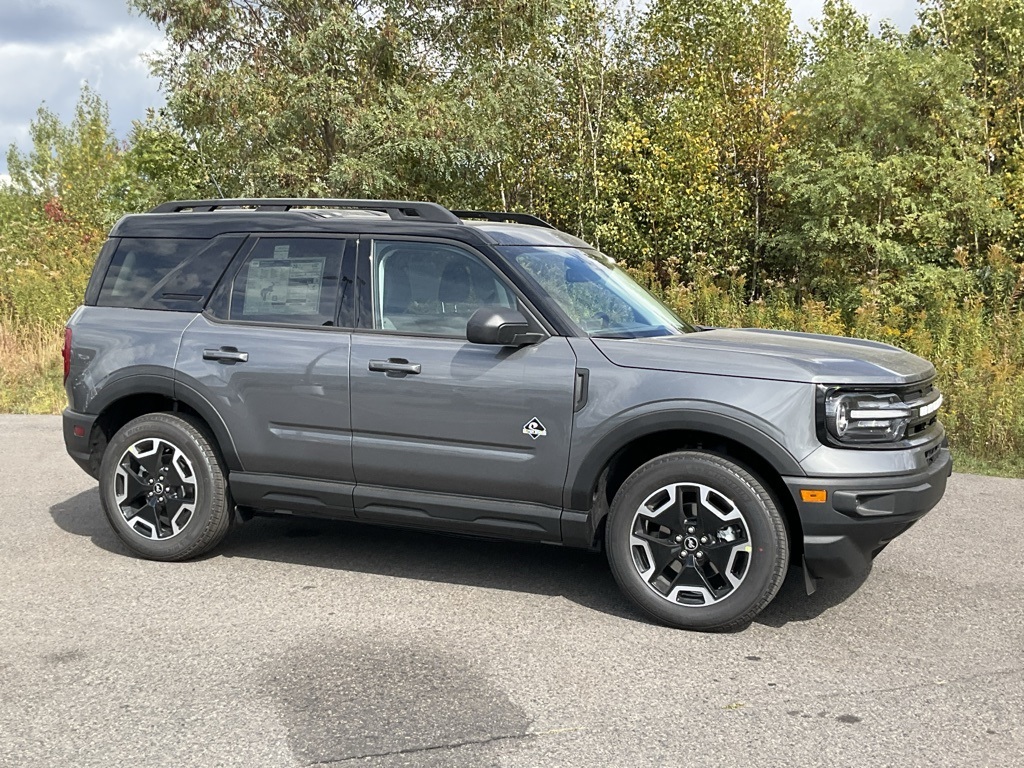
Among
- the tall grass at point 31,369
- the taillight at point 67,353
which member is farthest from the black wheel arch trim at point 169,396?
the tall grass at point 31,369

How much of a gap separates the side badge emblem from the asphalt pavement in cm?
87

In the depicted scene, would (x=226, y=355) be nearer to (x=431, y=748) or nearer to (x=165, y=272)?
(x=165, y=272)

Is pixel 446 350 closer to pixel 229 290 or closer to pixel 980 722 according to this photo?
pixel 229 290

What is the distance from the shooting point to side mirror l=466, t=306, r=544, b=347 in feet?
15.9

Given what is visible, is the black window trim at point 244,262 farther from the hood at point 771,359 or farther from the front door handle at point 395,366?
the hood at point 771,359

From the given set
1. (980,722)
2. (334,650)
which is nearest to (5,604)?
(334,650)

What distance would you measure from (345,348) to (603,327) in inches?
53.0

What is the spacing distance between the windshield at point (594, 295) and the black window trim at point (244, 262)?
92cm

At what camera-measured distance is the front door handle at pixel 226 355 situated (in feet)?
18.2

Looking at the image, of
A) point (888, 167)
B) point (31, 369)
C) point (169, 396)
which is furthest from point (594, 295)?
point (31, 369)

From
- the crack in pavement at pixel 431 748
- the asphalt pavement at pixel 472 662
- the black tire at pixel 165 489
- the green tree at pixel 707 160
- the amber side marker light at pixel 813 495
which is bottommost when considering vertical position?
the asphalt pavement at pixel 472 662

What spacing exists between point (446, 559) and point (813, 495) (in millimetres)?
2254

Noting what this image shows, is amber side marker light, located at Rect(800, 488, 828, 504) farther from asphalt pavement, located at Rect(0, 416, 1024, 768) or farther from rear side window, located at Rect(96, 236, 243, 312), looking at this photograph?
rear side window, located at Rect(96, 236, 243, 312)

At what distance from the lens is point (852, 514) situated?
4465 millimetres
